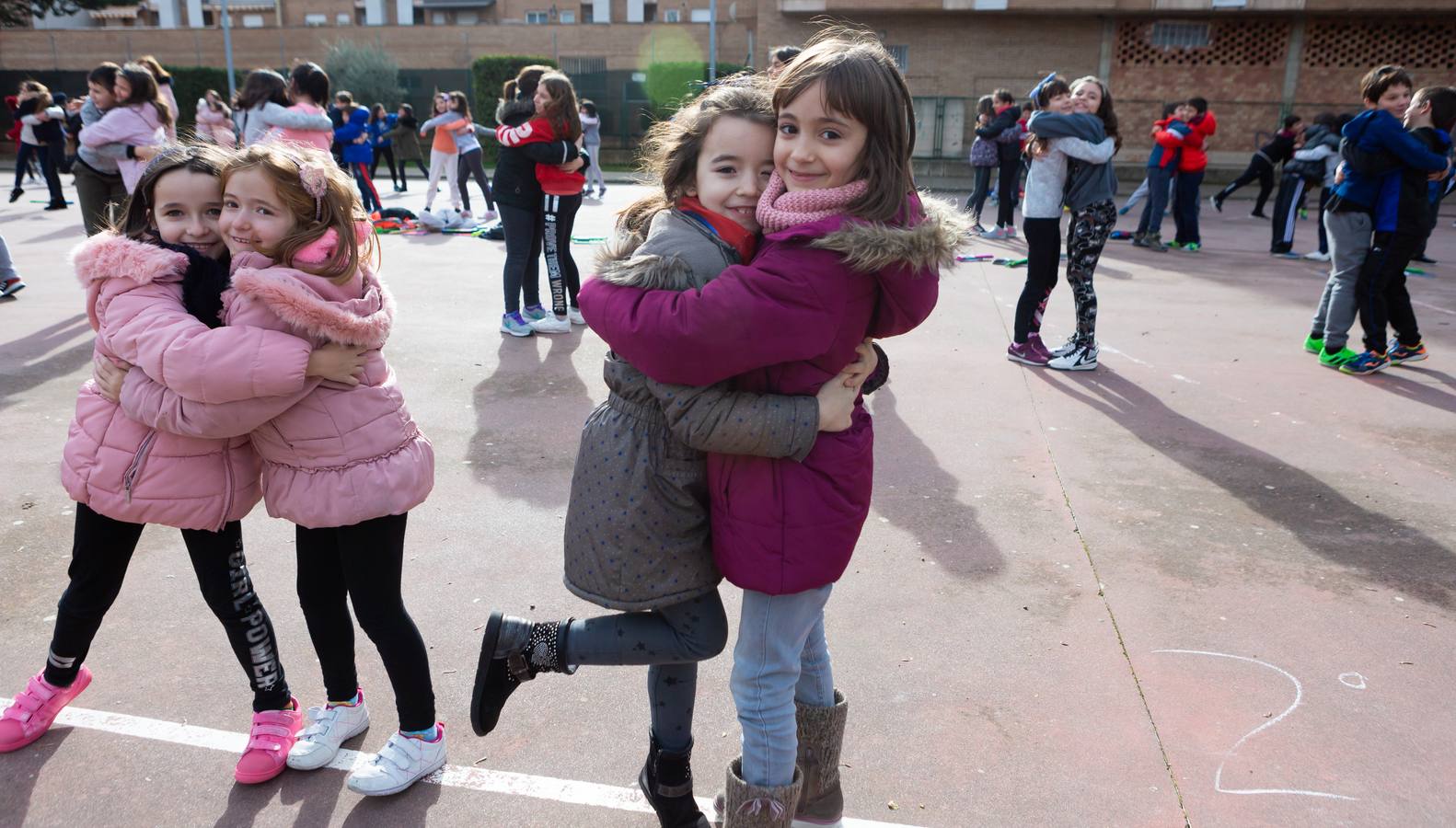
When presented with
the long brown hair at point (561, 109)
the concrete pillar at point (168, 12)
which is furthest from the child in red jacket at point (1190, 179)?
the concrete pillar at point (168, 12)

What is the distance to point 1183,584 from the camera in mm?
3711

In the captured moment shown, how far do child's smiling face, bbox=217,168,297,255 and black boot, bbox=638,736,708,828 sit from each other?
1.44 meters

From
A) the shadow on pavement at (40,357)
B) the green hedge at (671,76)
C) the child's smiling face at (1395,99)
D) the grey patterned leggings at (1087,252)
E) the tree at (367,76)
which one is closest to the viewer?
the shadow on pavement at (40,357)

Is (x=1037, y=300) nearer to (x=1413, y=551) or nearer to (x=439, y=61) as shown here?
(x=1413, y=551)

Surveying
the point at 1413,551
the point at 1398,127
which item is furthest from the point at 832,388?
the point at 1398,127

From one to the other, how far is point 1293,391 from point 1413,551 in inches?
99.2

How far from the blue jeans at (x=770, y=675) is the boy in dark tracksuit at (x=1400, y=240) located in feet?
20.0

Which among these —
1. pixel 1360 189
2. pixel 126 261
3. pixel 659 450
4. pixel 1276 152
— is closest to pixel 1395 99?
pixel 1360 189

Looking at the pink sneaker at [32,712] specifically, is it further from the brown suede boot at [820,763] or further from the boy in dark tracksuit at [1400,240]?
the boy in dark tracksuit at [1400,240]

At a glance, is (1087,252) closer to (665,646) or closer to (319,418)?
(665,646)

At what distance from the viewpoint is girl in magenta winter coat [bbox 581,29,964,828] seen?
1848 millimetres

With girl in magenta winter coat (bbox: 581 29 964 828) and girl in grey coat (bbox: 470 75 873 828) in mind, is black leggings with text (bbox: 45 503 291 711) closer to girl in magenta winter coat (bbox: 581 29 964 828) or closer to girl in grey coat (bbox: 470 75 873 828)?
girl in grey coat (bbox: 470 75 873 828)

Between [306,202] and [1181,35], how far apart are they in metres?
30.8

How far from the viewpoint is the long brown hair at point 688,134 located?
2021 mm
